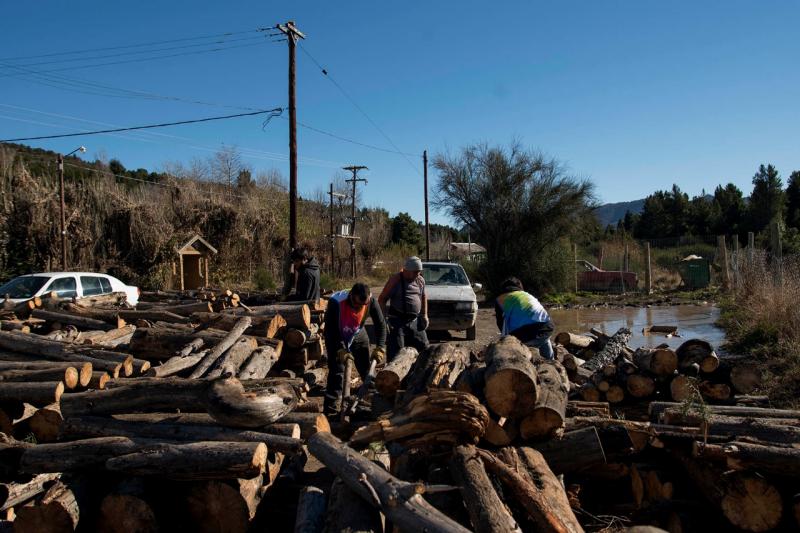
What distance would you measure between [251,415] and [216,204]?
2403 cm

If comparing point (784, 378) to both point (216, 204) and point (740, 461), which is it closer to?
point (740, 461)

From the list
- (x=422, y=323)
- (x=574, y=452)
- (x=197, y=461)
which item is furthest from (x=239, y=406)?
(x=422, y=323)

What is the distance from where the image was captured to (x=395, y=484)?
3.48 m

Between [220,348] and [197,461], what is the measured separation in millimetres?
3814

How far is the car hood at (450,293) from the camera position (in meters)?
12.8

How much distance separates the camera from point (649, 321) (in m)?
17.4

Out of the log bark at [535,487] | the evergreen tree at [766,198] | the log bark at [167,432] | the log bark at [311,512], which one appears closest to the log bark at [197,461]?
the log bark at [167,432]

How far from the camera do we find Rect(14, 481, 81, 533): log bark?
3.93 metres

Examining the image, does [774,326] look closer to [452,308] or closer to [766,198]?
[452,308]

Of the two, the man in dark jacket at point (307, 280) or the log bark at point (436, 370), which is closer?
the log bark at point (436, 370)

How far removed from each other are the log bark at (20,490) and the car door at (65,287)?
857cm

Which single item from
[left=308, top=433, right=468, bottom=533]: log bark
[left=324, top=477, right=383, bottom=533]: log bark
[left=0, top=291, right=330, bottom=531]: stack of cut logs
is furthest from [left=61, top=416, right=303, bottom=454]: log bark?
[left=324, top=477, right=383, bottom=533]: log bark

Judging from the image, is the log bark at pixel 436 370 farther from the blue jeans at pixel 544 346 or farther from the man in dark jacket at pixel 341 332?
the man in dark jacket at pixel 341 332

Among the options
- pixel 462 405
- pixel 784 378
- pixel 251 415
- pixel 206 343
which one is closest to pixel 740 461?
pixel 462 405
